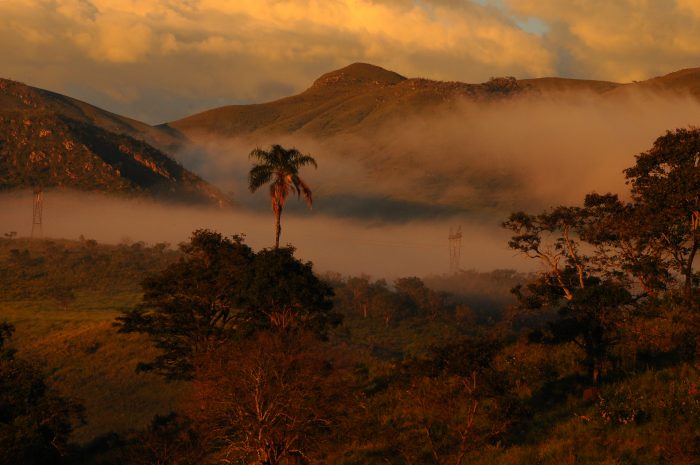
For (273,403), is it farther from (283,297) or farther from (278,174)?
(278,174)

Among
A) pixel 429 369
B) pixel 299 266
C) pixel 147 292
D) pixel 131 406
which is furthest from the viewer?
pixel 131 406

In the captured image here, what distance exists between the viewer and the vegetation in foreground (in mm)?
26719

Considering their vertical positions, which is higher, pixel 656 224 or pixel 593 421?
pixel 656 224

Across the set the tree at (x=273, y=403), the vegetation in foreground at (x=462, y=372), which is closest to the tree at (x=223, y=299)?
the vegetation in foreground at (x=462, y=372)

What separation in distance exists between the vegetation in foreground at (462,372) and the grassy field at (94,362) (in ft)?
48.3

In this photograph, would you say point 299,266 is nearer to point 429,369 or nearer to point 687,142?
point 429,369

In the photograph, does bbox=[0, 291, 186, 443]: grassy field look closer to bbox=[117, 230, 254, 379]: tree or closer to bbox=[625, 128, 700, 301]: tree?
bbox=[117, 230, 254, 379]: tree

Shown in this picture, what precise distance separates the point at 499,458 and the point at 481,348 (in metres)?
4.18

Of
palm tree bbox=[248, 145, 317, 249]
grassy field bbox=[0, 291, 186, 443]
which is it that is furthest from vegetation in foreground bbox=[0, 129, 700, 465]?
grassy field bbox=[0, 291, 186, 443]

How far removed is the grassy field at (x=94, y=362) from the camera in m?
65.5

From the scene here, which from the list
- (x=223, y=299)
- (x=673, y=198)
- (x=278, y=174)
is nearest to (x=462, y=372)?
(x=673, y=198)

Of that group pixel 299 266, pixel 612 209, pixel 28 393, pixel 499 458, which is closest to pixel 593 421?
pixel 499 458

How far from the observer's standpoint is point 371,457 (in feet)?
94.9

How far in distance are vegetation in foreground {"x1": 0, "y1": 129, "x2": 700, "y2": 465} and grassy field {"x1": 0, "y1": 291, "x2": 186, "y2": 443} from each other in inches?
579
